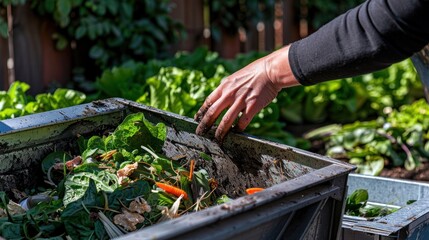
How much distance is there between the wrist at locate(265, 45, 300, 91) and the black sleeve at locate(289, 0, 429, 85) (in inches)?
0.8

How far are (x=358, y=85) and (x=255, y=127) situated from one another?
1686mm

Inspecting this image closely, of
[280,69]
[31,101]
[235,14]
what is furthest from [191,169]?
[235,14]

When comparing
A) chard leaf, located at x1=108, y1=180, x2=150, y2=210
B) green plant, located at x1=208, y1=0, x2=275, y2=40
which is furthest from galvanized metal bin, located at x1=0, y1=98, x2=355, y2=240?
green plant, located at x1=208, y1=0, x2=275, y2=40

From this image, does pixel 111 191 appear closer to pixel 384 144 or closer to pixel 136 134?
pixel 136 134

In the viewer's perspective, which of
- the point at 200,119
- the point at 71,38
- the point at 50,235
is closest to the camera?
the point at 50,235

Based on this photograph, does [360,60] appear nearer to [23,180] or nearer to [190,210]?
[190,210]

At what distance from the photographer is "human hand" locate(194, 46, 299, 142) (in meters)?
Result: 2.31

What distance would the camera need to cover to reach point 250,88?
2383 millimetres

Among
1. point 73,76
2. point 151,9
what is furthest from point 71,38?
point 151,9

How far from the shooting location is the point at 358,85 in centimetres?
591

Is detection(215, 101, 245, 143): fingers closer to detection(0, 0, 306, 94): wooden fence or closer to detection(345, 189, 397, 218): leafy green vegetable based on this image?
detection(345, 189, 397, 218): leafy green vegetable

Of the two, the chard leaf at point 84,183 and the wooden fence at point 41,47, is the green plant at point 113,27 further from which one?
the chard leaf at point 84,183

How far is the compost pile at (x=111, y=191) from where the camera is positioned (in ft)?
6.97

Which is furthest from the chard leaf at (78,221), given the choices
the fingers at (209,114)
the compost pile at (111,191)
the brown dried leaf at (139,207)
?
the fingers at (209,114)
